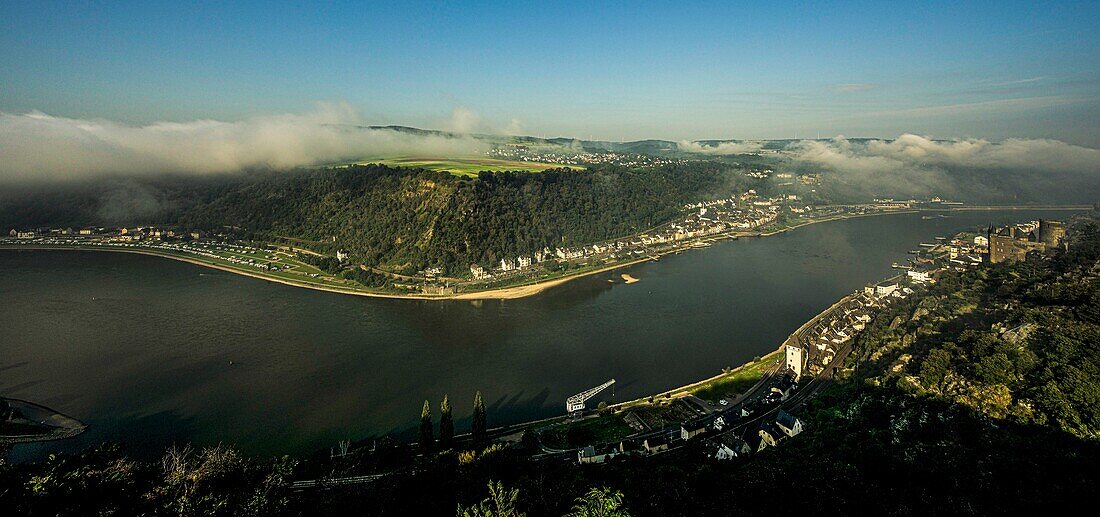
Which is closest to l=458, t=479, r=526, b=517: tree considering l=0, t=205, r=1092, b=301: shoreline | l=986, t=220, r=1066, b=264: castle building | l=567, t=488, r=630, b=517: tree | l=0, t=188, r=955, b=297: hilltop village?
l=567, t=488, r=630, b=517: tree

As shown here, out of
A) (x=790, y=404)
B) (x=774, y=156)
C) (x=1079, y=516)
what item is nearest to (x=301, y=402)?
(x=790, y=404)

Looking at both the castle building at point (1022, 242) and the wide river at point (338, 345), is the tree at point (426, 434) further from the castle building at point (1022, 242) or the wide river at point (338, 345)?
the castle building at point (1022, 242)

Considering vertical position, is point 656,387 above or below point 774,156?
below

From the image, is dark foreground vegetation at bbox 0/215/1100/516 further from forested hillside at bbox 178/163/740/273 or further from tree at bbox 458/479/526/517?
forested hillside at bbox 178/163/740/273

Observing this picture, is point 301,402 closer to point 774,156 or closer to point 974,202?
point 974,202

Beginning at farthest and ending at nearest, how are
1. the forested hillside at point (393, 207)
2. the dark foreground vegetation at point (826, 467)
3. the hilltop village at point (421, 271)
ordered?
the forested hillside at point (393, 207)
the hilltop village at point (421, 271)
the dark foreground vegetation at point (826, 467)

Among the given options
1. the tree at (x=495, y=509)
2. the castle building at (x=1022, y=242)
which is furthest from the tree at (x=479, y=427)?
the castle building at (x=1022, y=242)
